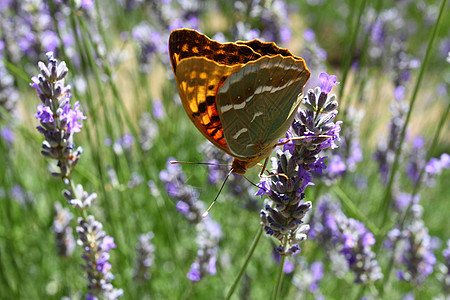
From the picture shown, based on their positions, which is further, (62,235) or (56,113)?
(62,235)

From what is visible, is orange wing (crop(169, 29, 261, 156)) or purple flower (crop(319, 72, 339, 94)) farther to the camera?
orange wing (crop(169, 29, 261, 156))

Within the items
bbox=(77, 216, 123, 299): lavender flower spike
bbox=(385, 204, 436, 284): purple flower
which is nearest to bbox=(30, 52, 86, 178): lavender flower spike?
bbox=(77, 216, 123, 299): lavender flower spike

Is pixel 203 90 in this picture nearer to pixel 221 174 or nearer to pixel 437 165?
pixel 221 174

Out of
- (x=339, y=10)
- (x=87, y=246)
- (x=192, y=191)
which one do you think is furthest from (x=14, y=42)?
(x=339, y=10)

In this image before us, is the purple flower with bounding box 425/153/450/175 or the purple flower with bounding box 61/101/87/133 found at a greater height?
the purple flower with bounding box 61/101/87/133

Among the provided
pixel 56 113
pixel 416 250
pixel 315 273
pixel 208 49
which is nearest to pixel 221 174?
pixel 315 273

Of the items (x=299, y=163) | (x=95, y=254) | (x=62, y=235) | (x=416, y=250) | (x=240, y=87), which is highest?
(x=240, y=87)

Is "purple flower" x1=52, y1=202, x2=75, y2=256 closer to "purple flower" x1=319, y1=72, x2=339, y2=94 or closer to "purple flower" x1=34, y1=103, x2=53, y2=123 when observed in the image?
"purple flower" x1=34, y1=103, x2=53, y2=123

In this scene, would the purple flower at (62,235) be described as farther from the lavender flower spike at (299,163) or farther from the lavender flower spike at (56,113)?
the lavender flower spike at (299,163)

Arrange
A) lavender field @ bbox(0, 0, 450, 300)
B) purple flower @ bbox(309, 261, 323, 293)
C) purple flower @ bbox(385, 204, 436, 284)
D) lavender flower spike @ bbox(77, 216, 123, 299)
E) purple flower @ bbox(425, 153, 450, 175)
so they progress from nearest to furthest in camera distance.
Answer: lavender field @ bbox(0, 0, 450, 300), lavender flower spike @ bbox(77, 216, 123, 299), purple flower @ bbox(385, 204, 436, 284), purple flower @ bbox(425, 153, 450, 175), purple flower @ bbox(309, 261, 323, 293)
